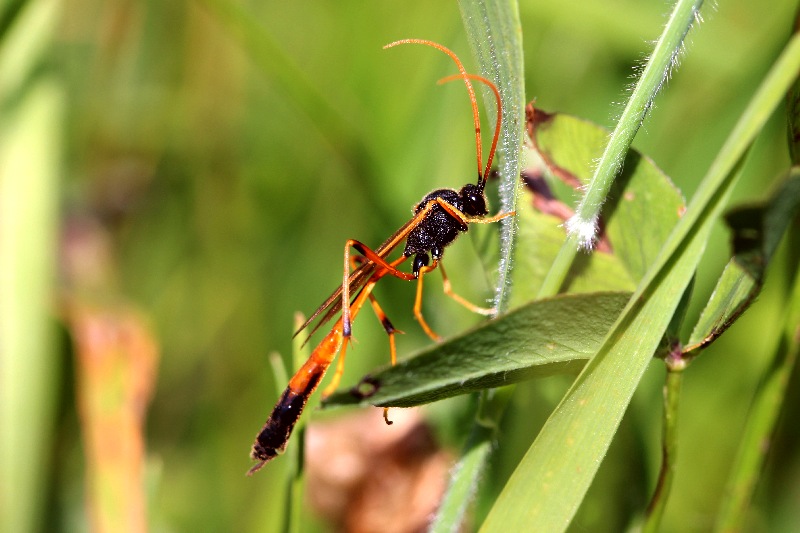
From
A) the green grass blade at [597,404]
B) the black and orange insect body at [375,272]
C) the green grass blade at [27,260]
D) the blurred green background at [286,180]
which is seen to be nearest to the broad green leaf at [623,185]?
the black and orange insect body at [375,272]

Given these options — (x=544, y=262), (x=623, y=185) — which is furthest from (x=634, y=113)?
(x=544, y=262)

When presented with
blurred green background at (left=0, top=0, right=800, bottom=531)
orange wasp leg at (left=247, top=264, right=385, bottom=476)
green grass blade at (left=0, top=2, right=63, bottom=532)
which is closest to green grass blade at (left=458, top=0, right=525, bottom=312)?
orange wasp leg at (left=247, top=264, right=385, bottom=476)

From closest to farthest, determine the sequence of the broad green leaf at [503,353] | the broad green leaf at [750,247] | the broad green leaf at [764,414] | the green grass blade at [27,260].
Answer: the broad green leaf at [750,247], the broad green leaf at [503,353], the broad green leaf at [764,414], the green grass blade at [27,260]

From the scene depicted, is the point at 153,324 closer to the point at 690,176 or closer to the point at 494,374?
the point at 690,176

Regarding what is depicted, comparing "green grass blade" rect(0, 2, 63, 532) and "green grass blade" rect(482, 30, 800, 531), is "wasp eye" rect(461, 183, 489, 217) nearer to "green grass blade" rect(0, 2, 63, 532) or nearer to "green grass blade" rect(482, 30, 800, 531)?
"green grass blade" rect(482, 30, 800, 531)

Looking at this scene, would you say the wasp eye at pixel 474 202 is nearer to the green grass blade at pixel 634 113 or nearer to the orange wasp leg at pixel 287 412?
the orange wasp leg at pixel 287 412

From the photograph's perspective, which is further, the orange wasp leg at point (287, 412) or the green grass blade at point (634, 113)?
the orange wasp leg at point (287, 412)

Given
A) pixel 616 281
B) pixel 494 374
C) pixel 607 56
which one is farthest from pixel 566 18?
pixel 494 374

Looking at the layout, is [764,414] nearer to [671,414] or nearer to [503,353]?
[671,414]
